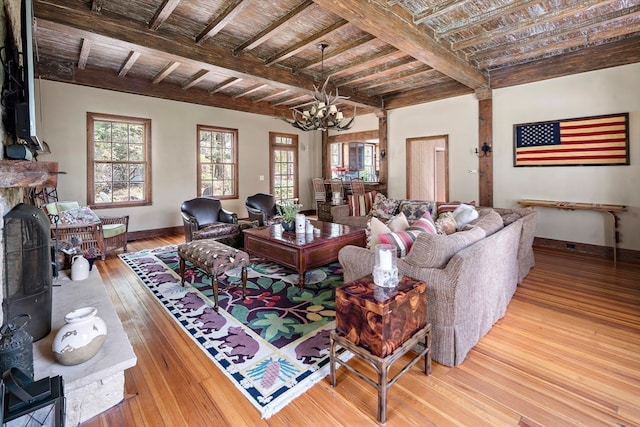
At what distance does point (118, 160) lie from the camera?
19.7ft

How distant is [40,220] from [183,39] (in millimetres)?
3190

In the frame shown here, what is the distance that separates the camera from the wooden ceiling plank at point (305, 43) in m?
3.88

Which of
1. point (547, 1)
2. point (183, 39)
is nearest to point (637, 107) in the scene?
point (547, 1)

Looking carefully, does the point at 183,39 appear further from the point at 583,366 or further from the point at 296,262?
the point at 583,366

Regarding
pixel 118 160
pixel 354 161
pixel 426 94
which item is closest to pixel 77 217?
pixel 118 160

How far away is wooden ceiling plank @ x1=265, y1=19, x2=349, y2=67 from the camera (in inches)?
153

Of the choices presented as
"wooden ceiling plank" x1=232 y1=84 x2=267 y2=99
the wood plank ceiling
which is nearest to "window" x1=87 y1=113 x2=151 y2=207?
the wood plank ceiling

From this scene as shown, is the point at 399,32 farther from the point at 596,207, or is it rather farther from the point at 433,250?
the point at 596,207

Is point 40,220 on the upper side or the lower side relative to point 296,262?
upper

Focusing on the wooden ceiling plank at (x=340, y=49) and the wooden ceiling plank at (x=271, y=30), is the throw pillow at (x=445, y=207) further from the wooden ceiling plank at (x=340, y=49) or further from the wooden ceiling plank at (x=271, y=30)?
the wooden ceiling plank at (x=271, y=30)

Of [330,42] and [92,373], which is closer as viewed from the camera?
[92,373]

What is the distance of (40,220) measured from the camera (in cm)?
197

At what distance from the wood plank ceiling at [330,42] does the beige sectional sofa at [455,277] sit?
2.37 metres

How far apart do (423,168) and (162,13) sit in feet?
19.8
